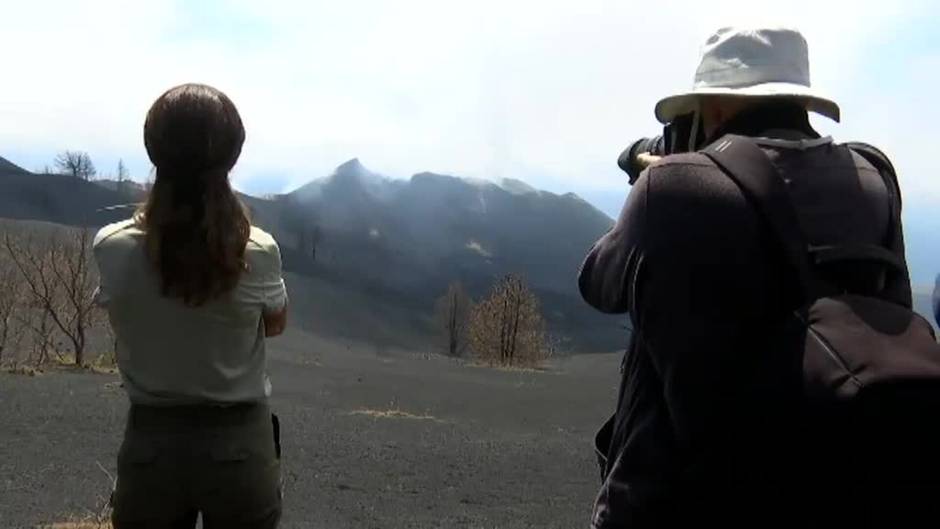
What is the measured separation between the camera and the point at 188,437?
91.4 inches

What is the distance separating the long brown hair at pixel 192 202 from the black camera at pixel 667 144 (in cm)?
80

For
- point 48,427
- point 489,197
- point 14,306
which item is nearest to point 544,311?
point 489,197

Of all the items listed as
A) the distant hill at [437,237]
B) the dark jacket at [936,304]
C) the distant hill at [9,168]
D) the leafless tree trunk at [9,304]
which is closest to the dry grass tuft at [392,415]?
the leafless tree trunk at [9,304]

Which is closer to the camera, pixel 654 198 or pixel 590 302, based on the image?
pixel 654 198

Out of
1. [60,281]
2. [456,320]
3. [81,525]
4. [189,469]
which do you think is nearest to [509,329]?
[456,320]

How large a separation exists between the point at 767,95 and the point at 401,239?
70143 mm

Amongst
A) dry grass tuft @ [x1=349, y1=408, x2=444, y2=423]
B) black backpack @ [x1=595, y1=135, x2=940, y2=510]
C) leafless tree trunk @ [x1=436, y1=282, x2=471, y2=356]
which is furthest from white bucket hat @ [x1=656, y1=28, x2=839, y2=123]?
leafless tree trunk @ [x1=436, y1=282, x2=471, y2=356]

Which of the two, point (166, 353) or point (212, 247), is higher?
→ point (212, 247)

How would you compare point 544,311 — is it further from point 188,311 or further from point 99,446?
point 188,311

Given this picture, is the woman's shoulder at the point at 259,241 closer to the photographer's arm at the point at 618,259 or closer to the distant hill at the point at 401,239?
the photographer's arm at the point at 618,259

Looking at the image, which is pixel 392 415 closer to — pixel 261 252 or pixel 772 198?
pixel 261 252

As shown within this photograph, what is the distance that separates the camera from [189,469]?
230cm

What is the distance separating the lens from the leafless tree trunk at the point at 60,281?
62.3 ft

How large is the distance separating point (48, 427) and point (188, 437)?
10.3m
